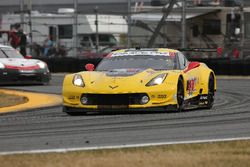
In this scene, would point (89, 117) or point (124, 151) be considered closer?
point (124, 151)

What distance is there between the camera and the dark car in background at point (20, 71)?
20.3 metres

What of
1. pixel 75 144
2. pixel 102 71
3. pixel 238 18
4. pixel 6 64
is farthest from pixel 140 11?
pixel 75 144

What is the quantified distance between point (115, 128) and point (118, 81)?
197cm

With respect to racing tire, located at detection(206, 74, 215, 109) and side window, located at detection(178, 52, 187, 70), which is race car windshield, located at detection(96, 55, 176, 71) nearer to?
side window, located at detection(178, 52, 187, 70)

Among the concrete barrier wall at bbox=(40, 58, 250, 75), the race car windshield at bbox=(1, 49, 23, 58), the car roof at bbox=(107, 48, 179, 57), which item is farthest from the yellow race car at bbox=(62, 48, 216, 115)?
→ the concrete barrier wall at bbox=(40, 58, 250, 75)

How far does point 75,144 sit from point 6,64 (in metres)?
12.5

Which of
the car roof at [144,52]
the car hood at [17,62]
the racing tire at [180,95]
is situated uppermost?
the car roof at [144,52]

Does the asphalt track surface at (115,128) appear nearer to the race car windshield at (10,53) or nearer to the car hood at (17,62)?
the car hood at (17,62)

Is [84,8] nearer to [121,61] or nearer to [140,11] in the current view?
[140,11]

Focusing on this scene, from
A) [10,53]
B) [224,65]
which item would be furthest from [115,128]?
[224,65]

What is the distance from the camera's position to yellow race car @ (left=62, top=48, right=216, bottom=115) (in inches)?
459

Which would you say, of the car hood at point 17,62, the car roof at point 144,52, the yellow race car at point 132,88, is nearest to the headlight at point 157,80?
the yellow race car at point 132,88

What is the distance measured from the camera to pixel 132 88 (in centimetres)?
1162

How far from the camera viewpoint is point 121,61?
42.7 ft
